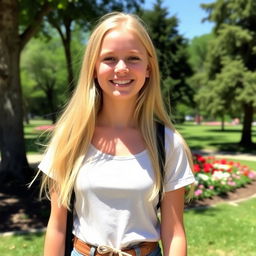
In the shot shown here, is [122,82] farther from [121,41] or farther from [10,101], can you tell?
[10,101]

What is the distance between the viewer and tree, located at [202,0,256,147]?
57.1 feet

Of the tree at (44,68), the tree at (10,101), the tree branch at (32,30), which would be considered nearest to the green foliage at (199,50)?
the tree at (44,68)

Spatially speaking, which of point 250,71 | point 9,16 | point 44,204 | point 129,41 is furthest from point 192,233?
point 250,71

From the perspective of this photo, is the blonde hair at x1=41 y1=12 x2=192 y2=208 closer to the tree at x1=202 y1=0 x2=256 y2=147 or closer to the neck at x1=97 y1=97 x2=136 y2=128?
Result: the neck at x1=97 y1=97 x2=136 y2=128

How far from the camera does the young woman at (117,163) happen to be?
5.71 feet

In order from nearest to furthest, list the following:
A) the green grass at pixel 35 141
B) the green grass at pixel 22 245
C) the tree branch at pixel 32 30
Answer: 1. the green grass at pixel 35 141
2. the green grass at pixel 22 245
3. the tree branch at pixel 32 30

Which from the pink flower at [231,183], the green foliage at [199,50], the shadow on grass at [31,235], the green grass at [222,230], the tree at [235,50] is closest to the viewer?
the green grass at [222,230]

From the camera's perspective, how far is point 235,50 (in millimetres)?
18766

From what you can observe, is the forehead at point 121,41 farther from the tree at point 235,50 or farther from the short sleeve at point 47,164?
the tree at point 235,50

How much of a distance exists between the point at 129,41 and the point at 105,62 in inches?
6.1

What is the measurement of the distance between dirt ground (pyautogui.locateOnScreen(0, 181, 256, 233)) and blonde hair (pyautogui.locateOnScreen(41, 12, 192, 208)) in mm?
4332

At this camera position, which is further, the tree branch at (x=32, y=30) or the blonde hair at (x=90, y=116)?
the tree branch at (x=32, y=30)

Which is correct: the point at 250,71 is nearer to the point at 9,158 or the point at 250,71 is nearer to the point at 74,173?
the point at 9,158

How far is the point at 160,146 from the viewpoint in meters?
1.81
